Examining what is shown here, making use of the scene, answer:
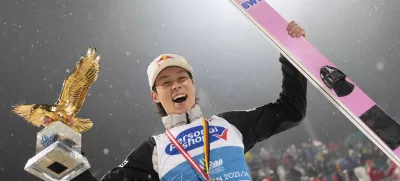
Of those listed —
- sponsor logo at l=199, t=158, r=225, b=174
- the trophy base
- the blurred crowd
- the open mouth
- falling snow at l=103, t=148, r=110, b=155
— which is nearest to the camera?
the trophy base

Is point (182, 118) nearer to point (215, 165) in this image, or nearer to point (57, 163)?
point (215, 165)

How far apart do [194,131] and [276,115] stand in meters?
0.57

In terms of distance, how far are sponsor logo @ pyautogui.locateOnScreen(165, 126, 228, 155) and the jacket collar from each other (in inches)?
3.7

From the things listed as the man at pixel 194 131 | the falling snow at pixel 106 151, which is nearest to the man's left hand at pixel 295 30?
the man at pixel 194 131

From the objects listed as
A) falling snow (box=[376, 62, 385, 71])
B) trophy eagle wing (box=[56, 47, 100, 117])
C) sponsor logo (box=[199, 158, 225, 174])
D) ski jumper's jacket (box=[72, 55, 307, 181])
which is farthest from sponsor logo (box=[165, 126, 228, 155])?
falling snow (box=[376, 62, 385, 71])

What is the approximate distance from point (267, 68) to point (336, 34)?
2.22 m

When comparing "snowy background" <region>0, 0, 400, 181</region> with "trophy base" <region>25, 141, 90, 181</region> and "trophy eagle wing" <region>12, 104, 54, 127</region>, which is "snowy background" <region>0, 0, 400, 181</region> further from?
"trophy base" <region>25, 141, 90, 181</region>

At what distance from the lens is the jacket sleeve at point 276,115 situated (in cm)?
281

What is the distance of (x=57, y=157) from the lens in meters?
2.28

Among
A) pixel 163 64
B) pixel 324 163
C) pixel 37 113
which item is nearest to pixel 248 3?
pixel 163 64

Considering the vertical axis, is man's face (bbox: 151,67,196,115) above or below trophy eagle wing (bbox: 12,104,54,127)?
below

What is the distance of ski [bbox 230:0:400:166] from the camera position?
2941 mm

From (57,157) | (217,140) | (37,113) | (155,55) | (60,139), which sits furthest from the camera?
(155,55)

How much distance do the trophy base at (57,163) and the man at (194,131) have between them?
7 cm
